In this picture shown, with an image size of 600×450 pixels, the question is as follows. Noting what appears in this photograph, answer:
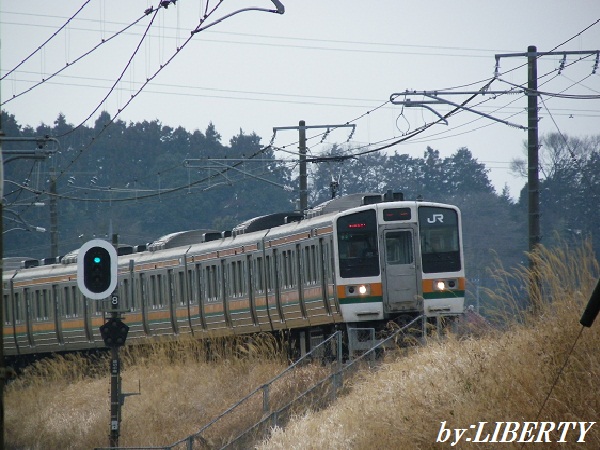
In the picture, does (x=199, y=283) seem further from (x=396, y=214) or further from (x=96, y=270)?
(x=96, y=270)

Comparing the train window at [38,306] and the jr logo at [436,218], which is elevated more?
the jr logo at [436,218]

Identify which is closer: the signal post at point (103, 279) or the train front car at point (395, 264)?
the signal post at point (103, 279)

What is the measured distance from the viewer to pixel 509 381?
11445 mm

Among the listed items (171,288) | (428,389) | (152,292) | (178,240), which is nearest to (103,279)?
(428,389)

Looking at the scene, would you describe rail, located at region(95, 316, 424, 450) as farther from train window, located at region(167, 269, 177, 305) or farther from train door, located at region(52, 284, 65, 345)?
train door, located at region(52, 284, 65, 345)

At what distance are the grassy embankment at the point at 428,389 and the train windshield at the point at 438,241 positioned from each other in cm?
323

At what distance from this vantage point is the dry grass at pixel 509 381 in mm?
10523

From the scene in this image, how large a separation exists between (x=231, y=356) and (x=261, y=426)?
22.5 ft

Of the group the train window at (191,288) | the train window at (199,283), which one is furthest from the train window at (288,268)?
the train window at (191,288)

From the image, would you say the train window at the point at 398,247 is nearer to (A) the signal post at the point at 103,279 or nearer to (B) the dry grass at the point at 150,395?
(B) the dry grass at the point at 150,395

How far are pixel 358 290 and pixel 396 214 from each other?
160cm

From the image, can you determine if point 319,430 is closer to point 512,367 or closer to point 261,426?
point 261,426

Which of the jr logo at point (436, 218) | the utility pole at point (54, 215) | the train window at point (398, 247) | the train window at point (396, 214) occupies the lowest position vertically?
the train window at point (398, 247)

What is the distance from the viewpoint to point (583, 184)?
52875 millimetres
